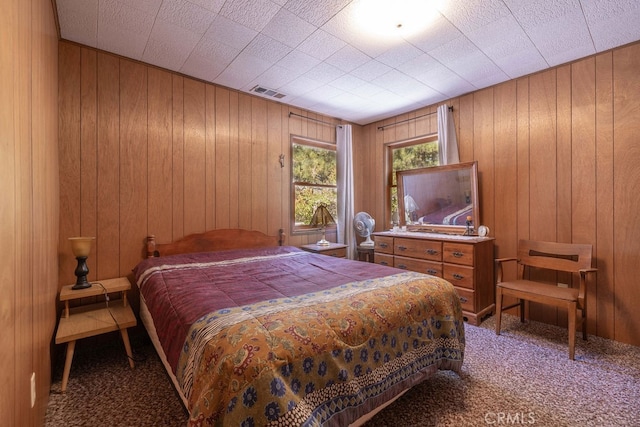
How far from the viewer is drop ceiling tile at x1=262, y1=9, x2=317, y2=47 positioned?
90.1 inches

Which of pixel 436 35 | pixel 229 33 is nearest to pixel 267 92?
pixel 229 33

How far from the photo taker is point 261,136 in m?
3.86

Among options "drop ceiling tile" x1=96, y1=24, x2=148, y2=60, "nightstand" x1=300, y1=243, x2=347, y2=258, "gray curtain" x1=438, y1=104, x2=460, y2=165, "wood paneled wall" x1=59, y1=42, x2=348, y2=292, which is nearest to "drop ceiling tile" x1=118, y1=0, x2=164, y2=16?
"drop ceiling tile" x1=96, y1=24, x2=148, y2=60

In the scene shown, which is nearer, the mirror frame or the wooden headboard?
the wooden headboard

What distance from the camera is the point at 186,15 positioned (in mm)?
2258

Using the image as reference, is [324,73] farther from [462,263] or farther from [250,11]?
[462,263]

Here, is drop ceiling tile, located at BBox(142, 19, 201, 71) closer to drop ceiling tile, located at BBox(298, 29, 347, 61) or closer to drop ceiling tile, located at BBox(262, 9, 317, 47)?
drop ceiling tile, located at BBox(262, 9, 317, 47)

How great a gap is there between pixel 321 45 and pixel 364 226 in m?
2.62

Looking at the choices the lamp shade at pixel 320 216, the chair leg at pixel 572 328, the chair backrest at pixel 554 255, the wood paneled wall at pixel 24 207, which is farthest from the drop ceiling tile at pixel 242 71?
the chair leg at pixel 572 328

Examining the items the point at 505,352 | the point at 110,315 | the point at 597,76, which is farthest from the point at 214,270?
the point at 597,76

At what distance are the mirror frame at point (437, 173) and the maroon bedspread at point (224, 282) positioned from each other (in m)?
1.84

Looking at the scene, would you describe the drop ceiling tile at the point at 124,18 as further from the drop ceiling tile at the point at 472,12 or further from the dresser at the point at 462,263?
the dresser at the point at 462,263

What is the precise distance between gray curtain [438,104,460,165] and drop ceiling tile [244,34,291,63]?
225cm

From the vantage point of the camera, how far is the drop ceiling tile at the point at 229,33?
2.36 m
